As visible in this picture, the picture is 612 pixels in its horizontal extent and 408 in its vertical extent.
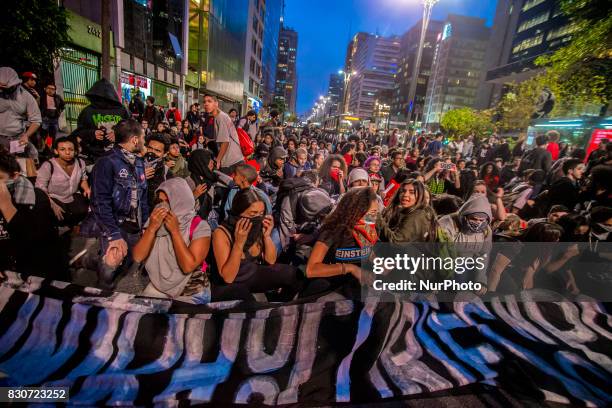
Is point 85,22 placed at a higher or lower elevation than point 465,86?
lower

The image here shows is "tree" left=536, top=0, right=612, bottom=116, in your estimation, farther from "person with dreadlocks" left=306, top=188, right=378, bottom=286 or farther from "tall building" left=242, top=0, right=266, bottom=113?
"tall building" left=242, top=0, right=266, bottom=113

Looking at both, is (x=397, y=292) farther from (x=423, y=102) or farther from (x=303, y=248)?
(x=423, y=102)

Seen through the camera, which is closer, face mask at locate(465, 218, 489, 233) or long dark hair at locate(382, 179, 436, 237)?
face mask at locate(465, 218, 489, 233)

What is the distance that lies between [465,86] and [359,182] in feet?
413

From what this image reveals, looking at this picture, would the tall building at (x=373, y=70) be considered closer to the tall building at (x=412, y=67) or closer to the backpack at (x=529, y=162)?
the tall building at (x=412, y=67)

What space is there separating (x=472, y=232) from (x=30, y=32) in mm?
11154

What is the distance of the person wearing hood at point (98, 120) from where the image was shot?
448 cm

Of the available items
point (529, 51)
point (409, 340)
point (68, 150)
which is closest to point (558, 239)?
point (409, 340)

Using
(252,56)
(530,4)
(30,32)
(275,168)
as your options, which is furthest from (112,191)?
(530,4)

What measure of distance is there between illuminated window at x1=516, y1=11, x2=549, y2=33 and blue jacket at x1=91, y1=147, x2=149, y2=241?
8297 centimetres

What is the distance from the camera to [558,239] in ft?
12.8

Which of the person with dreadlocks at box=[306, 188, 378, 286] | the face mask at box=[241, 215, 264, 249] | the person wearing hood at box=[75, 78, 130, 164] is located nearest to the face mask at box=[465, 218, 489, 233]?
the person with dreadlocks at box=[306, 188, 378, 286]

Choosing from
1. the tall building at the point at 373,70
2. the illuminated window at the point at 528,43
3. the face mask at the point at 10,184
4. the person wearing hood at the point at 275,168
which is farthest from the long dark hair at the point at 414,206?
the tall building at the point at 373,70

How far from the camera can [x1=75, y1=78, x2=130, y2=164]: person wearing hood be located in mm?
4484
